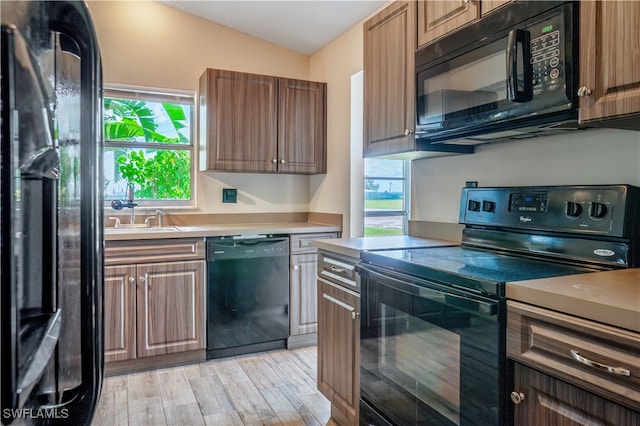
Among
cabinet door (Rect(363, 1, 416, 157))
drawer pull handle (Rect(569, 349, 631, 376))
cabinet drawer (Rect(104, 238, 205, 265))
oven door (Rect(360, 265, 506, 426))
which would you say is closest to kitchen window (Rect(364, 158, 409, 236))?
cabinet door (Rect(363, 1, 416, 157))

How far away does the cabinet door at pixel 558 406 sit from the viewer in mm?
893

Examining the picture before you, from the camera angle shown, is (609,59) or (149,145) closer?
(609,59)

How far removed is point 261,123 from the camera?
333cm

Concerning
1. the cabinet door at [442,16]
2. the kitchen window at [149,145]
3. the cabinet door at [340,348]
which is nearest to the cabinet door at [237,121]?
the kitchen window at [149,145]

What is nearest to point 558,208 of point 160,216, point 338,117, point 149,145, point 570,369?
point 570,369

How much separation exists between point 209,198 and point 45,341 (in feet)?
10.1

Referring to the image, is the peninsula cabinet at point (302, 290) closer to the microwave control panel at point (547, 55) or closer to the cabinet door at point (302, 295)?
the cabinet door at point (302, 295)

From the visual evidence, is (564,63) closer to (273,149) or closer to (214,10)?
(273,149)

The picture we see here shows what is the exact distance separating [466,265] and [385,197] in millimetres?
1909

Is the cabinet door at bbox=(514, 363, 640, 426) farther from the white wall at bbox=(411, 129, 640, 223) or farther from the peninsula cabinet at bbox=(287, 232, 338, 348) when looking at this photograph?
the peninsula cabinet at bbox=(287, 232, 338, 348)

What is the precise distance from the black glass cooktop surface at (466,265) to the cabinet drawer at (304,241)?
4.82 feet

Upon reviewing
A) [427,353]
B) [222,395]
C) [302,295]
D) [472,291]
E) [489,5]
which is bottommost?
[222,395]

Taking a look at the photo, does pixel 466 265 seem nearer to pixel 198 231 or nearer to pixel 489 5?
pixel 489 5

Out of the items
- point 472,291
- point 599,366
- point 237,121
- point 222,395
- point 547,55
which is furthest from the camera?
point 237,121
